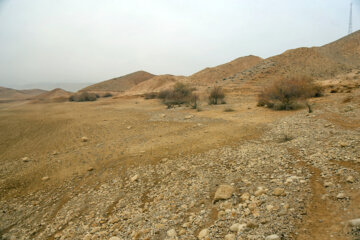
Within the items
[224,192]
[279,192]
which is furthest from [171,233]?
[279,192]

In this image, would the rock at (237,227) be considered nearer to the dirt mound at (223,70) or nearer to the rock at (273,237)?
the rock at (273,237)

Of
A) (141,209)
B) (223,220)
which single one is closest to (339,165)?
(223,220)

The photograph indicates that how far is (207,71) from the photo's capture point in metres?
41.1

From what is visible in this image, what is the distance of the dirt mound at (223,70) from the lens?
124 ft

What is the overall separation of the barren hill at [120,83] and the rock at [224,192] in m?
52.1

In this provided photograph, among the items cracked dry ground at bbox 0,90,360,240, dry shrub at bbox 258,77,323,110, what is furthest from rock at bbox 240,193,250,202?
dry shrub at bbox 258,77,323,110

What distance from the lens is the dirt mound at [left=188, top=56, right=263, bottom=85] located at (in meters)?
37.8

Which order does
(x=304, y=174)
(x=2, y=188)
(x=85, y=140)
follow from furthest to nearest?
(x=85, y=140)
(x=2, y=188)
(x=304, y=174)

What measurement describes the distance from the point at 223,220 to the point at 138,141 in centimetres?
533

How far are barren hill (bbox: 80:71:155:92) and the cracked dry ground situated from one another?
48.3 meters

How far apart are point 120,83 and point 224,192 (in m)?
58.3

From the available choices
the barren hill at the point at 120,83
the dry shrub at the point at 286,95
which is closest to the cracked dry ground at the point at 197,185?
the dry shrub at the point at 286,95

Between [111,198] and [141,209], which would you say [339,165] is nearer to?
[141,209]

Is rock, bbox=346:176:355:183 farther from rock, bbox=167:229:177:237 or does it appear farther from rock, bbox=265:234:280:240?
rock, bbox=167:229:177:237
